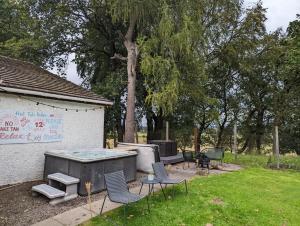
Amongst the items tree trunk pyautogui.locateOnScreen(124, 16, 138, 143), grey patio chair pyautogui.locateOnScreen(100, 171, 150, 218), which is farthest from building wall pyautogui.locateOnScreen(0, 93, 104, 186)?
grey patio chair pyautogui.locateOnScreen(100, 171, 150, 218)

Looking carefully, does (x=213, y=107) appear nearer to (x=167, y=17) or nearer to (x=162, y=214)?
(x=167, y=17)

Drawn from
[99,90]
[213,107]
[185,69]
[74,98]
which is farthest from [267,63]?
[74,98]

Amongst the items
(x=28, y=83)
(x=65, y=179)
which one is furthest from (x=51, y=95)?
(x=65, y=179)

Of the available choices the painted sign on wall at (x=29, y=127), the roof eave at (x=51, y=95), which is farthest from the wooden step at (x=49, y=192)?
the roof eave at (x=51, y=95)

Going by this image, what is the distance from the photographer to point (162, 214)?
5.87 m

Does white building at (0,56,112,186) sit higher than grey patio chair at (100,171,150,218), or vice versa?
white building at (0,56,112,186)

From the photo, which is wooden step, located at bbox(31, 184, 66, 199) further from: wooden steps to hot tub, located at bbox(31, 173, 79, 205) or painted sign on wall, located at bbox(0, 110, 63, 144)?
painted sign on wall, located at bbox(0, 110, 63, 144)

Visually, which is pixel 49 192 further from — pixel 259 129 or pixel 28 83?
pixel 259 129

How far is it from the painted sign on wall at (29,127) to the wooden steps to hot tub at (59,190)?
188 centimetres

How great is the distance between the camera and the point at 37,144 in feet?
28.8

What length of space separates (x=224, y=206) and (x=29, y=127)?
20.0 feet

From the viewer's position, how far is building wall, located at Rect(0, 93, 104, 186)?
26.3ft

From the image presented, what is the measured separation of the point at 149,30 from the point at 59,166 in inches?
359

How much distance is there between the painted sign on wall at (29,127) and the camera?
7969 millimetres
